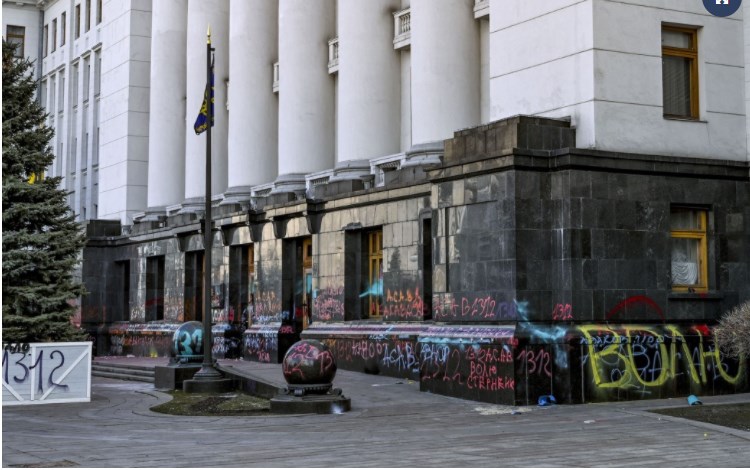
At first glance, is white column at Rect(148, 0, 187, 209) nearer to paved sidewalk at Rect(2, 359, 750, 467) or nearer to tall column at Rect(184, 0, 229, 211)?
tall column at Rect(184, 0, 229, 211)

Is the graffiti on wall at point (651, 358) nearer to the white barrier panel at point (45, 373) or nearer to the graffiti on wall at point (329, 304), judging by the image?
the white barrier panel at point (45, 373)

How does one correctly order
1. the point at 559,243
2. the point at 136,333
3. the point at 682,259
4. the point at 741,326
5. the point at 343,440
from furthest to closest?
the point at 136,333 → the point at 682,259 → the point at 559,243 → the point at 741,326 → the point at 343,440

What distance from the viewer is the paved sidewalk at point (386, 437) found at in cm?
1376

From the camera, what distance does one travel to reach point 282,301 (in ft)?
111

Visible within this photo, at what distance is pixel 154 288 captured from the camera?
144 ft

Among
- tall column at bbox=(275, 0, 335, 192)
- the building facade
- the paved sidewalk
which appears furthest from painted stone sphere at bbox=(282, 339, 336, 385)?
tall column at bbox=(275, 0, 335, 192)

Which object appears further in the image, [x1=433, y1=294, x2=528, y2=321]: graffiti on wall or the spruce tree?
the spruce tree

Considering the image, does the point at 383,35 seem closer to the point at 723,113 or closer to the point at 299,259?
the point at 299,259

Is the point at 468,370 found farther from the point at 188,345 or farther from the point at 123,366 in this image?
the point at 123,366

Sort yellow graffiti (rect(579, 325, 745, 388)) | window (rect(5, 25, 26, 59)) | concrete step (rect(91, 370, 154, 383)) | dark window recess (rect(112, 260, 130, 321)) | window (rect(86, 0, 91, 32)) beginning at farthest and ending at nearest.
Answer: window (rect(5, 25, 26, 59))
window (rect(86, 0, 91, 32))
dark window recess (rect(112, 260, 130, 321))
concrete step (rect(91, 370, 154, 383))
yellow graffiti (rect(579, 325, 745, 388))

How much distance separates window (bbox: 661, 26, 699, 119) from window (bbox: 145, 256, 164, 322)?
25.6 meters

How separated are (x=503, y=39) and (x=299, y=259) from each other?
1213 centimetres

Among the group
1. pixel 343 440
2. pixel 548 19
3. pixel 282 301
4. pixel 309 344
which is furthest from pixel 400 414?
pixel 282 301

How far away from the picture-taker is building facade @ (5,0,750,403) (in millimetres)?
21484
